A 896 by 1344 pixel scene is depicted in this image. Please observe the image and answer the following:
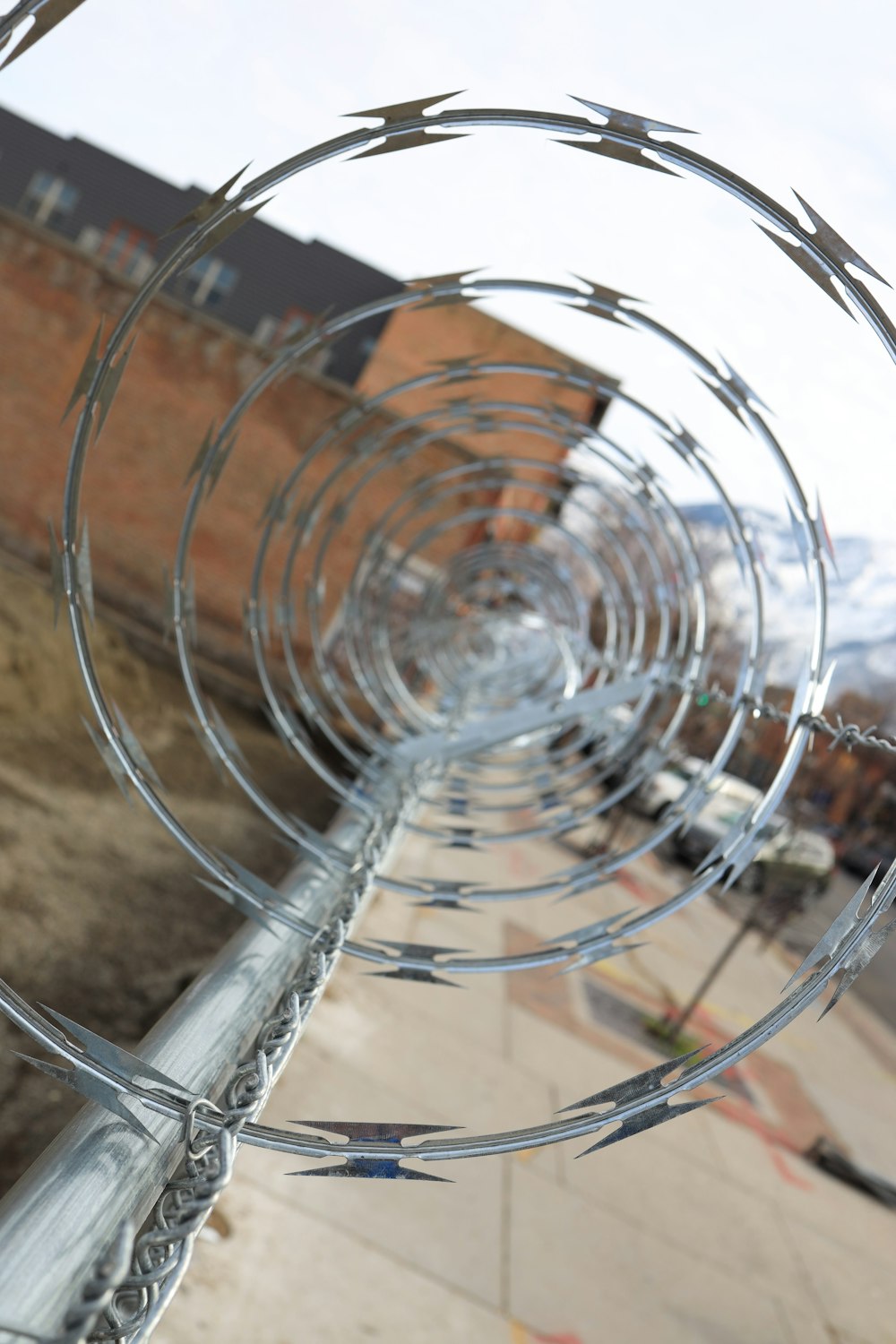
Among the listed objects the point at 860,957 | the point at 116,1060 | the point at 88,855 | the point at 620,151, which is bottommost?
the point at 88,855

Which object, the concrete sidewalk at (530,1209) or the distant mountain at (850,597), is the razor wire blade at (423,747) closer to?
the distant mountain at (850,597)

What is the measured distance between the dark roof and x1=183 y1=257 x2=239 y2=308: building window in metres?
0.26

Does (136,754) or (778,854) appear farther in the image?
(778,854)

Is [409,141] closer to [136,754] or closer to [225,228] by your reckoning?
[225,228]

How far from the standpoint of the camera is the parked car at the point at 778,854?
11805mm

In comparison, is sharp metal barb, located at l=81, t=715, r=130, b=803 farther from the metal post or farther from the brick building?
the brick building

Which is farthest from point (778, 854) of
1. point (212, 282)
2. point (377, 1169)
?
point (212, 282)

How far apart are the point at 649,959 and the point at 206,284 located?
32.5 metres

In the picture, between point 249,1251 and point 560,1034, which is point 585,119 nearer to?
point 249,1251

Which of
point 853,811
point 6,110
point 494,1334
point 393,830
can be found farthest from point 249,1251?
point 6,110

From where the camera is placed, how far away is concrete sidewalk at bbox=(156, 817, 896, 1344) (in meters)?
3.95

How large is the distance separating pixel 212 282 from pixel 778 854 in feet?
110

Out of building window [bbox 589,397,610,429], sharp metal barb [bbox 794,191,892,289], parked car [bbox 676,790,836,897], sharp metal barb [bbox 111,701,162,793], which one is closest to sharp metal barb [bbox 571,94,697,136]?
sharp metal barb [bbox 794,191,892,289]

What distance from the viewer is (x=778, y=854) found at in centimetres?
1096
